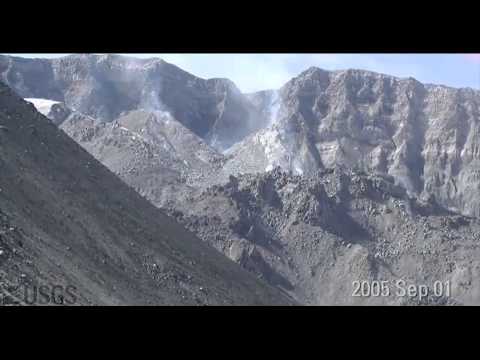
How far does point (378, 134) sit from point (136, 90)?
49.7 m

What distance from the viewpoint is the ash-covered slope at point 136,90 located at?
159125mm

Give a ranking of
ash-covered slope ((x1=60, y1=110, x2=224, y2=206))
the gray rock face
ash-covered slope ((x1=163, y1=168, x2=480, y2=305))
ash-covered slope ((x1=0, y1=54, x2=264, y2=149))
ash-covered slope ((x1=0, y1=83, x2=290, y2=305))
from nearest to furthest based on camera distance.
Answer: ash-covered slope ((x1=0, y1=83, x2=290, y2=305)) → ash-covered slope ((x1=163, y1=168, x2=480, y2=305)) → the gray rock face → ash-covered slope ((x1=60, y1=110, x2=224, y2=206)) → ash-covered slope ((x1=0, y1=54, x2=264, y2=149))

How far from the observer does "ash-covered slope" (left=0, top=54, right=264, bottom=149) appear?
159125 mm

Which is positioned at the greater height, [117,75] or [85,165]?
[117,75]

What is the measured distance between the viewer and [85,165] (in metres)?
49.0

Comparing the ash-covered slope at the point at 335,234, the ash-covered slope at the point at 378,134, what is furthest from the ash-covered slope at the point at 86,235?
the ash-covered slope at the point at 378,134

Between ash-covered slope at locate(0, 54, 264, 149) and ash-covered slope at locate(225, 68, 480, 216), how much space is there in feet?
64.6

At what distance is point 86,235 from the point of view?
1601 inches

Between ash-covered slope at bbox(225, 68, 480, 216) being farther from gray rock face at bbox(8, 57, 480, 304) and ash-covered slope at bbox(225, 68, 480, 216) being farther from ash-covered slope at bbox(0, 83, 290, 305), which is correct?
ash-covered slope at bbox(0, 83, 290, 305)

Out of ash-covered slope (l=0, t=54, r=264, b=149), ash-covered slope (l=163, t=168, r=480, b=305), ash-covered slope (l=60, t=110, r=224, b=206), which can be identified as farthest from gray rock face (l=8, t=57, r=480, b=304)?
ash-covered slope (l=0, t=54, r=264, b=149)

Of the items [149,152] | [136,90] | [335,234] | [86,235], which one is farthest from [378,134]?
[86,235]
